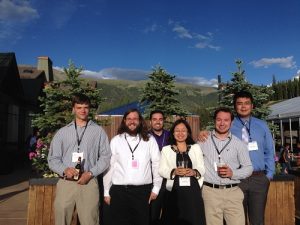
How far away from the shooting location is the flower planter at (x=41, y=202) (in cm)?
526

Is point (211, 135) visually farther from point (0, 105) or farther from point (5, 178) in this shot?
point (0, 105)

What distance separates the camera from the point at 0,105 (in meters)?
17.3

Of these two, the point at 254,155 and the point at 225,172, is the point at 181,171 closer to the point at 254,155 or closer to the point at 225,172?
the point at 225,172

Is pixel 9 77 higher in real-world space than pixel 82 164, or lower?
higher

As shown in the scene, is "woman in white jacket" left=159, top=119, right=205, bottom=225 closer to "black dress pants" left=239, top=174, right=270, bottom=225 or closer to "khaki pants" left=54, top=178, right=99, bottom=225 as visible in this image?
"black dress pants" left=239, top=174, right=270, bottom=225

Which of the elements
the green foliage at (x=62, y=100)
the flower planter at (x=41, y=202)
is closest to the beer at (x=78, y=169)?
the flower planter at (x=41, y=202)

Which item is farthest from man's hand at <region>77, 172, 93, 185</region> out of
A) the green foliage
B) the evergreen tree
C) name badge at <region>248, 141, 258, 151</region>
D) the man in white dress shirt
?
the evergreen tree

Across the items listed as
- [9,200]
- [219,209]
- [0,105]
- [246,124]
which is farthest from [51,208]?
[0,105]

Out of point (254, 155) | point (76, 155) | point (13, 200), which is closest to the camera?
point (76, 155)

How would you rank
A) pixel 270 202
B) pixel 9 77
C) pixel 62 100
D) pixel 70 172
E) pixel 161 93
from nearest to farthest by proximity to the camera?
pixel 70 172 < pixel 270 202 < pixel 62 100 < pixel 161 93 < pixel 9 77

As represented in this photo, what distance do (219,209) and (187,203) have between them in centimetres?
35

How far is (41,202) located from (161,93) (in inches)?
333

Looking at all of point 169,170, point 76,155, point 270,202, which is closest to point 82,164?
point 76,155

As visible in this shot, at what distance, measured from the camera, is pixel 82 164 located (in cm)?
388
